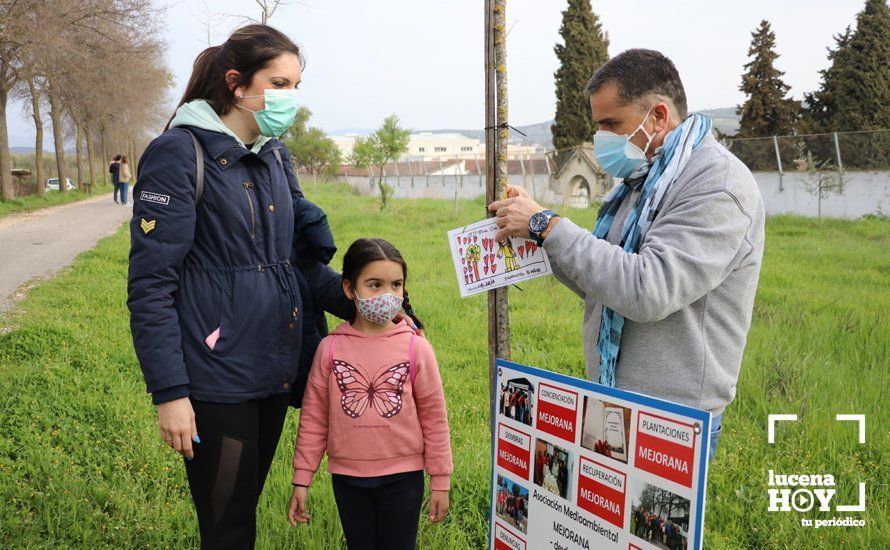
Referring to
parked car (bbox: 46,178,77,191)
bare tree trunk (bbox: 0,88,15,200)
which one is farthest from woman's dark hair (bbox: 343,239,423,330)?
parked car (bbox: 46,178,77,191)

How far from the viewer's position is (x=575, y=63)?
35156mm

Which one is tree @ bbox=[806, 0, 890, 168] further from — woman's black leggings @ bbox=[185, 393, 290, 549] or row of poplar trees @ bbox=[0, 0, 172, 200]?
woman's black leggings @ bbox=[185, 393, 290, 549]

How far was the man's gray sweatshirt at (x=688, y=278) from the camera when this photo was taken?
1.82 m

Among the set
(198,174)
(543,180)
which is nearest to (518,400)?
(198,174)

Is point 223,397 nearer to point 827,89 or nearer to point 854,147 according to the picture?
point 854,147

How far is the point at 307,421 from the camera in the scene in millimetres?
2330

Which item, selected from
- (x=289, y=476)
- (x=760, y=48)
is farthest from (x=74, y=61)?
(x=760, y=48)

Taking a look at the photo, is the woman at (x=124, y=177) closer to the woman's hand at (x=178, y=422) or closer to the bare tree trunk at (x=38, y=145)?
the bare tree trunk at (x=38, y=145)

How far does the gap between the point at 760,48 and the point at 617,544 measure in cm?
3554

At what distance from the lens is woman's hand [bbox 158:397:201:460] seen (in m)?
1.92

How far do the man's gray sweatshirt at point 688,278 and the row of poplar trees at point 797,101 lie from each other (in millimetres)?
21385

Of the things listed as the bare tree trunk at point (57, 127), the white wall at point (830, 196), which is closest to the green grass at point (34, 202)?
the bare tree trunk at point (57, 127)

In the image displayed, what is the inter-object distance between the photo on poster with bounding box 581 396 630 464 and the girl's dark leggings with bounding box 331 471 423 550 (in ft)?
2.19

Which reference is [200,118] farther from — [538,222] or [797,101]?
[797,101]
